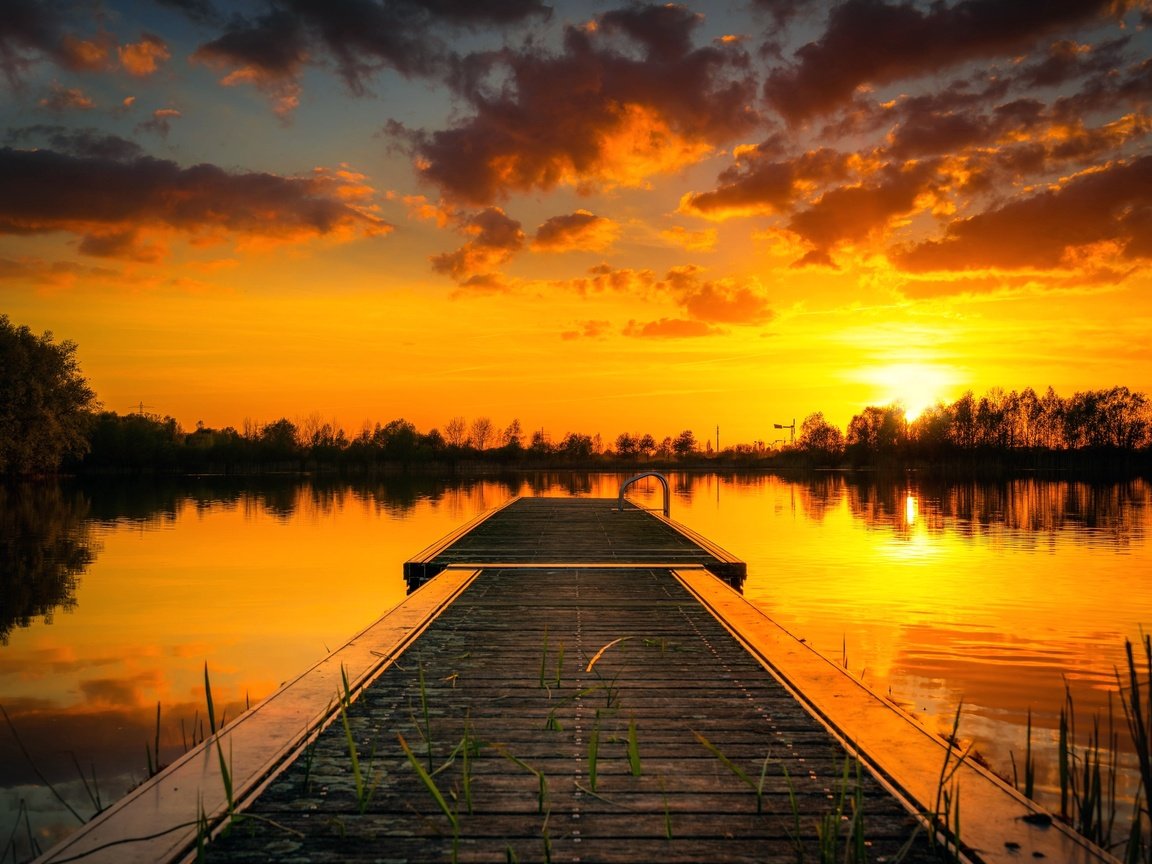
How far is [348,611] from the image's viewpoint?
13891 millimetres

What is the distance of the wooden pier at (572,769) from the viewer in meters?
3.38

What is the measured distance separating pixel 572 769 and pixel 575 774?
0.24 feet

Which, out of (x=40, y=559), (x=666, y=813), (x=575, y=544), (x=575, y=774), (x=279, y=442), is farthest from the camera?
(x=279, y=442)

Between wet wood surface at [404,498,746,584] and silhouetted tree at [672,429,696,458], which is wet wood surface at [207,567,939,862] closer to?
wet wood surface at [404,498,746,584]

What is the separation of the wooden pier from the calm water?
1.45 m

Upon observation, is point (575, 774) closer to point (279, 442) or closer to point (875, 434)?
point (279, 442)

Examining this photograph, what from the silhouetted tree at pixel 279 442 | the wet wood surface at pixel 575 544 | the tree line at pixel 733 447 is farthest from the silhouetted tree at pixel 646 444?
the wet wood surface at pixel 575 544

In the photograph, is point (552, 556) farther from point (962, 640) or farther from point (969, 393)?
point (969, 393)

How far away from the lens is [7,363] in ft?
159

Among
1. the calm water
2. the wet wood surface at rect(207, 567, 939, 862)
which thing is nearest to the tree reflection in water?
the calm water

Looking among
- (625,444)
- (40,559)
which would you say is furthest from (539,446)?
(40,559)

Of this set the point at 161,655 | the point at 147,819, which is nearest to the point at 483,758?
the point at 147,819

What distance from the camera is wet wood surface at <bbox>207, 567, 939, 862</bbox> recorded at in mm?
3393

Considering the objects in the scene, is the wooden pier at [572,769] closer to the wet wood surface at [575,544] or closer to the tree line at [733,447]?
the wet wood surface at [575,544]
